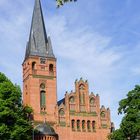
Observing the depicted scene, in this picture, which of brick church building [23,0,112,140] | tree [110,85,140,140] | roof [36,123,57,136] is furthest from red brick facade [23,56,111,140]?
tree [110,85,140,140]

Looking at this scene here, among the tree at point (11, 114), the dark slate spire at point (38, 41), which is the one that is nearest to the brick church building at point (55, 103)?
the dark slate spire at point (38, 41)

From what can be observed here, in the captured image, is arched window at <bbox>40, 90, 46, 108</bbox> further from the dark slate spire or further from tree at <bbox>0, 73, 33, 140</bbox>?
tree at <bbox>0, 73, 33, 140</bbox>

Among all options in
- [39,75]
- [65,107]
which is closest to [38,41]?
[39,75]

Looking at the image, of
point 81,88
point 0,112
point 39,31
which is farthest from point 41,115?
point 0,112

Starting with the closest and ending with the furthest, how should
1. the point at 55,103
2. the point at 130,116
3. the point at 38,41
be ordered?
the point at 130,116 < the point at 55,103 < the point at 38,41

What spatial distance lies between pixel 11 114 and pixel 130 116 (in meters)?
11.5

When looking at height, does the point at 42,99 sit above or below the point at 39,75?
Result: below

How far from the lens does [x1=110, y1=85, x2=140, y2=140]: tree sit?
38594 millimetres

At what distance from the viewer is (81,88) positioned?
59.1 metres

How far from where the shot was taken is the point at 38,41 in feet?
201

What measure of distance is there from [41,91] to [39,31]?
977cm

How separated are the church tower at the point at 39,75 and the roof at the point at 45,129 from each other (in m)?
2.00

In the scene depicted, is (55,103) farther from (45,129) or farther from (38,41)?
(38,41)

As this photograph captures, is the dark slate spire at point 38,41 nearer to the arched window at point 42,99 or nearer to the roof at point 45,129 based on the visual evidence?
the arched window at point 42,99
